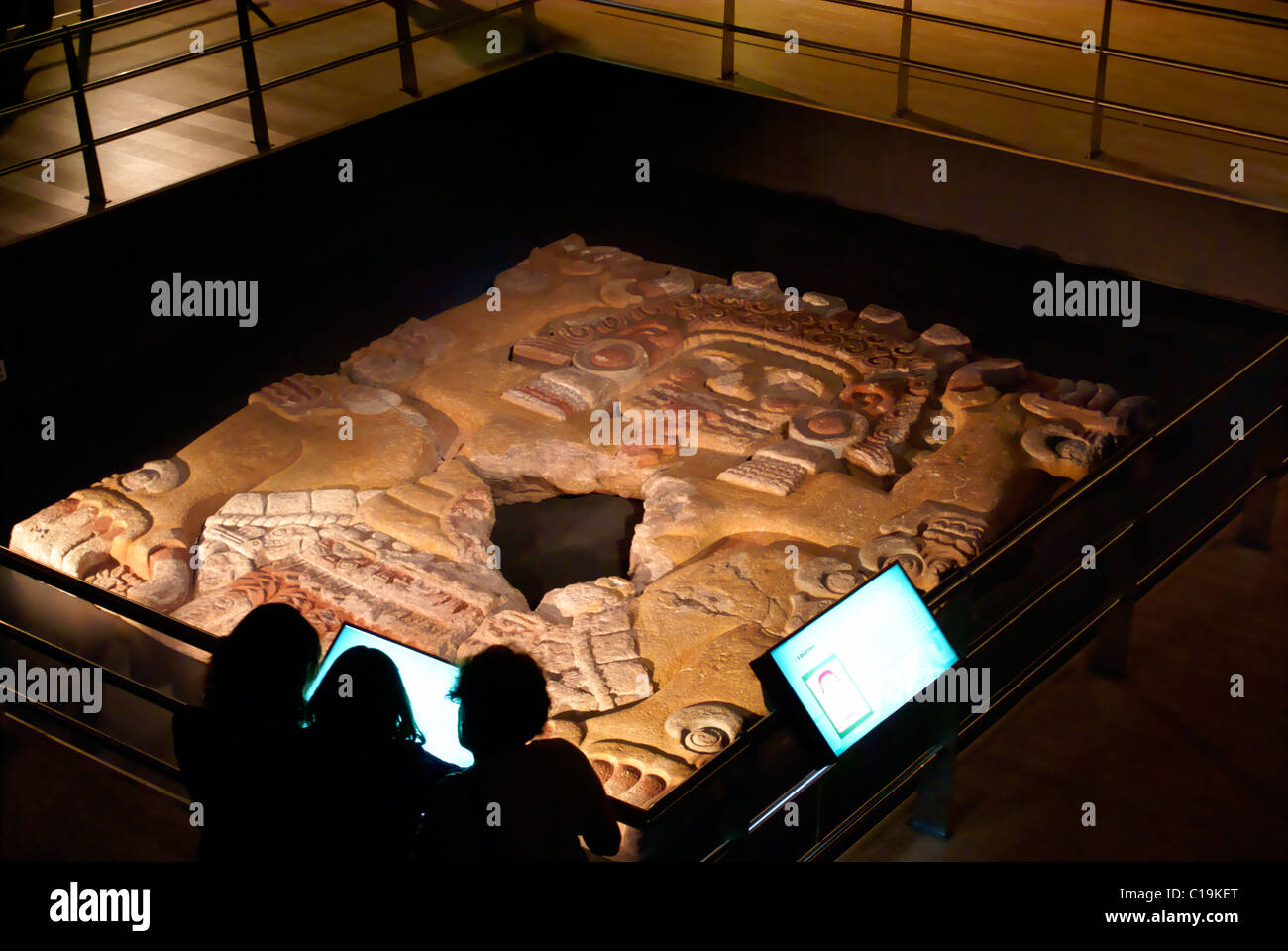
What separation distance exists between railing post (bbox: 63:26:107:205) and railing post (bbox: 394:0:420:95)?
63.6 inches

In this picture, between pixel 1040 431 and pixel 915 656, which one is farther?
pixel 1040 431

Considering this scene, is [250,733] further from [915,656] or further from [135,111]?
[135,111]

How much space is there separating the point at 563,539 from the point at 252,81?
94.3 inches

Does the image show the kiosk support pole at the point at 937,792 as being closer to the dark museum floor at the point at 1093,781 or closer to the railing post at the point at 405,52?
the dark museum floor at the point at 1093,781

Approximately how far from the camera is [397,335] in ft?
22.4

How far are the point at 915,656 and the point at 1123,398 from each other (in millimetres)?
3127

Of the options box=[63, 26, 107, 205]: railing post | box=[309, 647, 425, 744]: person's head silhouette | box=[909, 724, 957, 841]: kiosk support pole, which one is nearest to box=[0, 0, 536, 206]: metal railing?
box=[63, 26, 107, 205]: railing post

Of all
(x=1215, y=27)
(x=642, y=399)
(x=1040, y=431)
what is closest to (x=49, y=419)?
(x=642, y=399)

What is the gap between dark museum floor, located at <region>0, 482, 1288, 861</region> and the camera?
3.72 meters

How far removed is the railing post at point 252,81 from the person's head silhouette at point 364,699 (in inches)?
150

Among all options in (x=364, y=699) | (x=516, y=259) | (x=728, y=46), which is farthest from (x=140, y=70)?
(x=364, y=699)

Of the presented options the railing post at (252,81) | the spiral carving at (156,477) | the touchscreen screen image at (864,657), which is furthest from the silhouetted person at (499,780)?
the railing post at (252,81)

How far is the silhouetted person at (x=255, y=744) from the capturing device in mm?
2402
